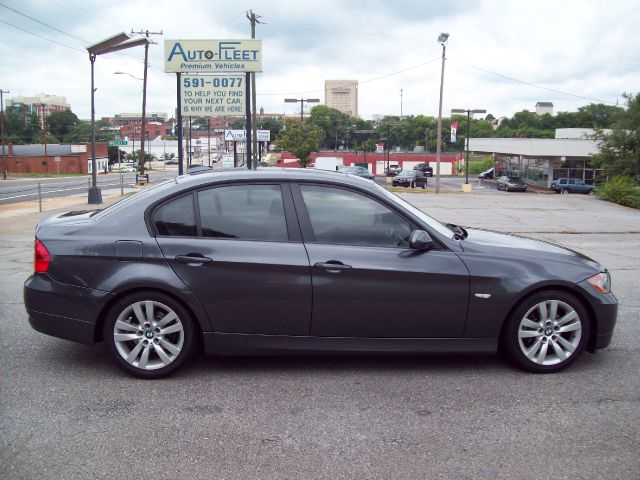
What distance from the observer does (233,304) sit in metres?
4.56

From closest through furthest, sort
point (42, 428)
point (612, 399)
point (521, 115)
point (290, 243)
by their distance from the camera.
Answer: point (42, 428) < point (612, 399) < point (290, 243) < point (521, 115)

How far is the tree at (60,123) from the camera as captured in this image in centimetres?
12800

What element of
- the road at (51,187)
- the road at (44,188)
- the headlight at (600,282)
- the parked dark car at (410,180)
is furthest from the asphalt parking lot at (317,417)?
the parked dark car at (410,180)

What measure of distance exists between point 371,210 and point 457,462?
2.02m

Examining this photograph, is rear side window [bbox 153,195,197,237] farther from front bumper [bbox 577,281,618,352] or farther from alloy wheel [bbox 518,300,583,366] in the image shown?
front bumper [bbox 577,281,618,352]

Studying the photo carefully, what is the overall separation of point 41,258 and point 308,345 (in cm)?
213

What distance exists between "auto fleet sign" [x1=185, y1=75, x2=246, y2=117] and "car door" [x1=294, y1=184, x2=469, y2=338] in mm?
11670

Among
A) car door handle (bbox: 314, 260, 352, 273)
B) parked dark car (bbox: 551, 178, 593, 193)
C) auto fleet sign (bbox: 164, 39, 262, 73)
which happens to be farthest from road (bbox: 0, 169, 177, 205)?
parked dark car (bbox: 551, 178, 593, 193)

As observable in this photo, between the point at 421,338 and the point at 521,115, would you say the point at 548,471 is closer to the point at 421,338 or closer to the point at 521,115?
the point at 421,338

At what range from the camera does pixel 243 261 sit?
4543 millimetres

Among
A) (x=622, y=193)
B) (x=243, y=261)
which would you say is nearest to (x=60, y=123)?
(x=622, y=193)

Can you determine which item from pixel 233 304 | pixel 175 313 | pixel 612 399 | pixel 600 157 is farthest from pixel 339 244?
pixel 600 157

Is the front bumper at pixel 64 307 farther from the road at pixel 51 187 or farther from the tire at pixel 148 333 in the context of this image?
the road at pixel 51 187

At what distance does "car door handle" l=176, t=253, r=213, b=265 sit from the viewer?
454 centimetres
